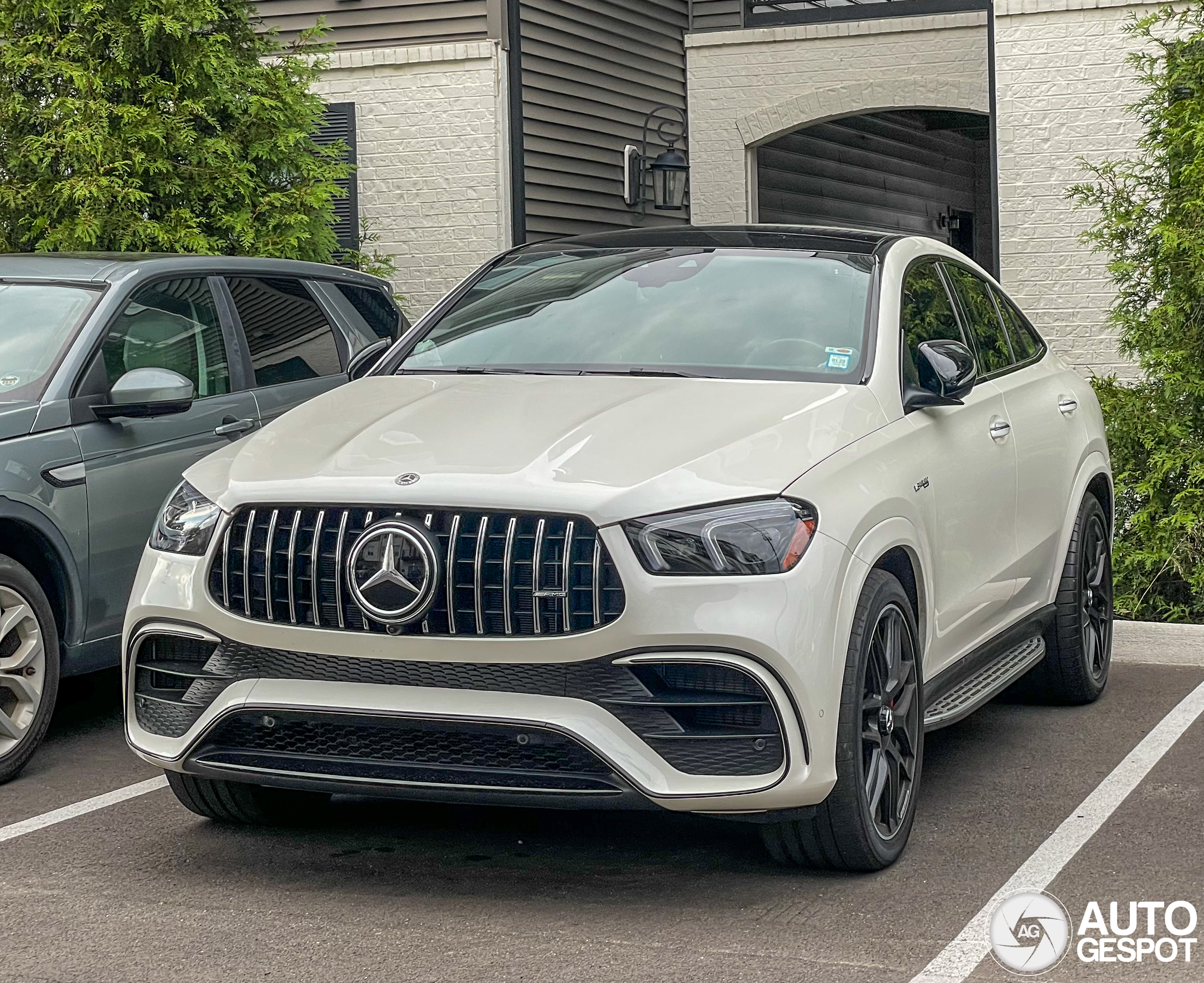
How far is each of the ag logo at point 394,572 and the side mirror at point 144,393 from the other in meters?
2.07

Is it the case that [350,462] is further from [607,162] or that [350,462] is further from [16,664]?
[607,162]

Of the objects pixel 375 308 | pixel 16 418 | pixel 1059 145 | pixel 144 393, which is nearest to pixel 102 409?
pixel 144 393

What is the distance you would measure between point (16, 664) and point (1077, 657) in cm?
376

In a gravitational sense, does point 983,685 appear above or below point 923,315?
below

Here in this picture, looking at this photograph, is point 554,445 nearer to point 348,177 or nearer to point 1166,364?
point 1166,364

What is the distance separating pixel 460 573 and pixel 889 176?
16.1 m

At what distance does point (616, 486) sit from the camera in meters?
4.08

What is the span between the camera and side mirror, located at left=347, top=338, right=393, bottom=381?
5.80 meters

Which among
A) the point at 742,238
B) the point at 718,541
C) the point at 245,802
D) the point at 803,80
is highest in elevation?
the point at 803,80

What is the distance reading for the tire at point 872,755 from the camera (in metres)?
4.25

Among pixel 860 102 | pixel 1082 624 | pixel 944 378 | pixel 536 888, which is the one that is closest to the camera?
pixel 536 888

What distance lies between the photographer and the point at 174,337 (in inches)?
258

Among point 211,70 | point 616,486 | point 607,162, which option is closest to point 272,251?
point 211,70

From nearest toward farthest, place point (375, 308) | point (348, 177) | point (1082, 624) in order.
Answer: point (1082, 624) < point (375, 308) < point (348, 177)
